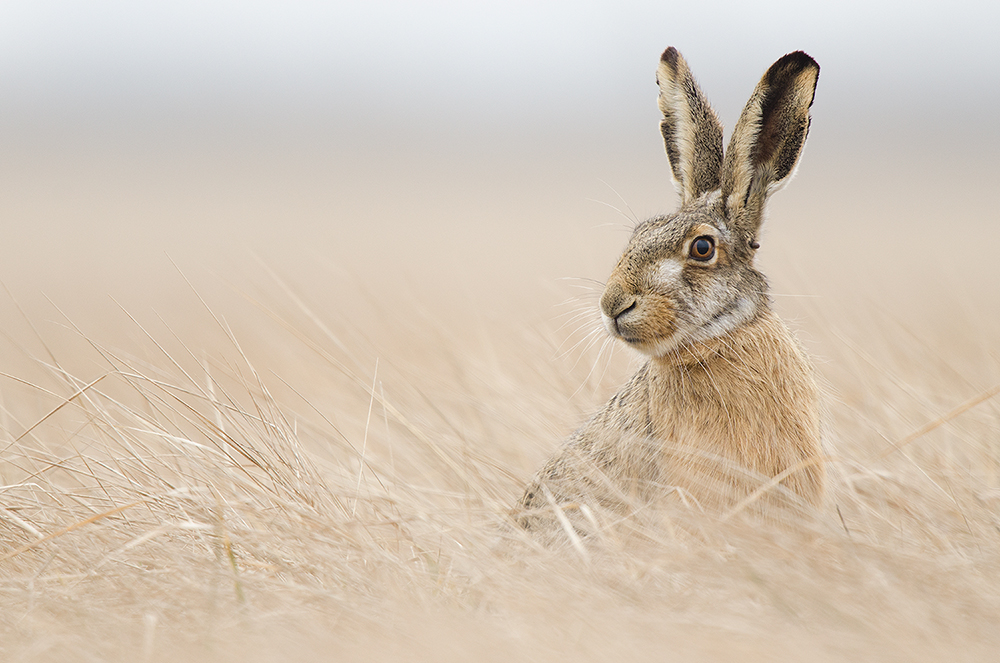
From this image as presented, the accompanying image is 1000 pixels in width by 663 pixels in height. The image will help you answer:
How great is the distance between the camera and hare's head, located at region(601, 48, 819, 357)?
11.5 feet

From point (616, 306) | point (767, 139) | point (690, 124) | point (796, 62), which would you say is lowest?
point (616, 306)

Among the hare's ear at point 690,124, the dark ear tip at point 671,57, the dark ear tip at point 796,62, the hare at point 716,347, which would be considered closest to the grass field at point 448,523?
the hare at point 716,347

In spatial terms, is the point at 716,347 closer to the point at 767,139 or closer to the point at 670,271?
the point at 670,271


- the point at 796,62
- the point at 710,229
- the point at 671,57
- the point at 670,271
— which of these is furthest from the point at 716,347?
the point at 671,57

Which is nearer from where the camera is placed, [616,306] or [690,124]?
[616,306]

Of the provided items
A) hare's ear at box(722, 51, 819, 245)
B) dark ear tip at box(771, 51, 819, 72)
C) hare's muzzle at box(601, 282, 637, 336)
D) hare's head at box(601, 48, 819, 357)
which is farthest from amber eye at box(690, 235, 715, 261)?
dark ear tip at box(771, 51, 819, 72)

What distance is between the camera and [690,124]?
12.7 ft

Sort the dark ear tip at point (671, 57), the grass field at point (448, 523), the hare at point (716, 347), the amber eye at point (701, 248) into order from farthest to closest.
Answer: the dark ear tip at point (671, 57) < the amber eye at point (701, 248) < the hare at point (716, 347) < the grass field at point (448, 523)

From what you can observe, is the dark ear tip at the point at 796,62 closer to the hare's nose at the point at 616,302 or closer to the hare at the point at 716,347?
the hare at the point at 716,347

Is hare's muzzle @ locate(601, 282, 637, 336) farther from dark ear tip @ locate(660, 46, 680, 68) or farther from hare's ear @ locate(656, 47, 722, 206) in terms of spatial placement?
dark ear tip @ locate(660, 46, 680, 68)

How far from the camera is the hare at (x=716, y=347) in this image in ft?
11.4

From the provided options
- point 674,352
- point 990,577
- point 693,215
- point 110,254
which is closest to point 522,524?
point 674,352

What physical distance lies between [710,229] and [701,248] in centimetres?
8

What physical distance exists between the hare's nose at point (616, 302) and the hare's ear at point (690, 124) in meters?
0.69
